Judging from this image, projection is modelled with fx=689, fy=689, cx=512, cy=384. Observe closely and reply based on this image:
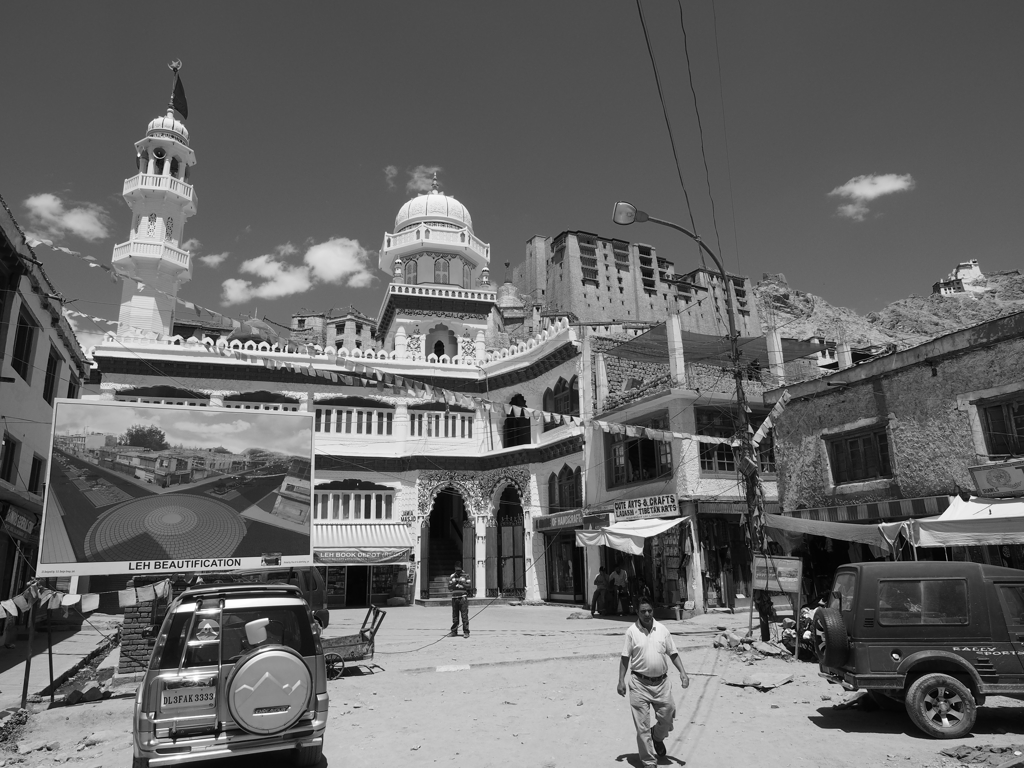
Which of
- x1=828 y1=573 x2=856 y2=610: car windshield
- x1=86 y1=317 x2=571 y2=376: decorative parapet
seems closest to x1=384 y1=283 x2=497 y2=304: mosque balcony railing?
x1=86 y1=317 x2=571 y2=376: decorative parapet

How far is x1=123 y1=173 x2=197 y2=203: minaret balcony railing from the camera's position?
37156 millimetres

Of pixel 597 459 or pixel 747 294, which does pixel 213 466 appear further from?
pixel 747 294

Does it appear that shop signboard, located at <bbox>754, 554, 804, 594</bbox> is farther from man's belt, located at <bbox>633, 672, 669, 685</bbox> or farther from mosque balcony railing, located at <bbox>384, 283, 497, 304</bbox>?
mosque balcony railing, located at <bbox>384, 283, 497, 304</bbox>

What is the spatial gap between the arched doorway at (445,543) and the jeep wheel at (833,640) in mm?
21197

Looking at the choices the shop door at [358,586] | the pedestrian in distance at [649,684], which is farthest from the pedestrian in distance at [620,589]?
the pedestrian in distance at [649,684]

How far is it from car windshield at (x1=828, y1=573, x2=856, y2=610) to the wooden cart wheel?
7.66m

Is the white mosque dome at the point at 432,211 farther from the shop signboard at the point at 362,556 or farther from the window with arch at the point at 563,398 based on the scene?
the shop signboard at the point at 362,556

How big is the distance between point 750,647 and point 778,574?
150 centimetres

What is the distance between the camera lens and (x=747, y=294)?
8981 cm

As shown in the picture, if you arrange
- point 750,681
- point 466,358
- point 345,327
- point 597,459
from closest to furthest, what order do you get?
point 750,681 → point 597,459 → point 466,358 → point 345,327

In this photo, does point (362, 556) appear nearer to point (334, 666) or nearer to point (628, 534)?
point (628, 534)

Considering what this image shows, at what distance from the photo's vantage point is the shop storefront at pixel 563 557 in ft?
80.4

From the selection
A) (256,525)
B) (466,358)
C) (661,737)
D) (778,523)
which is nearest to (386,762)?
(661,737)

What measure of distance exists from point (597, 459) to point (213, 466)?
13167mm
